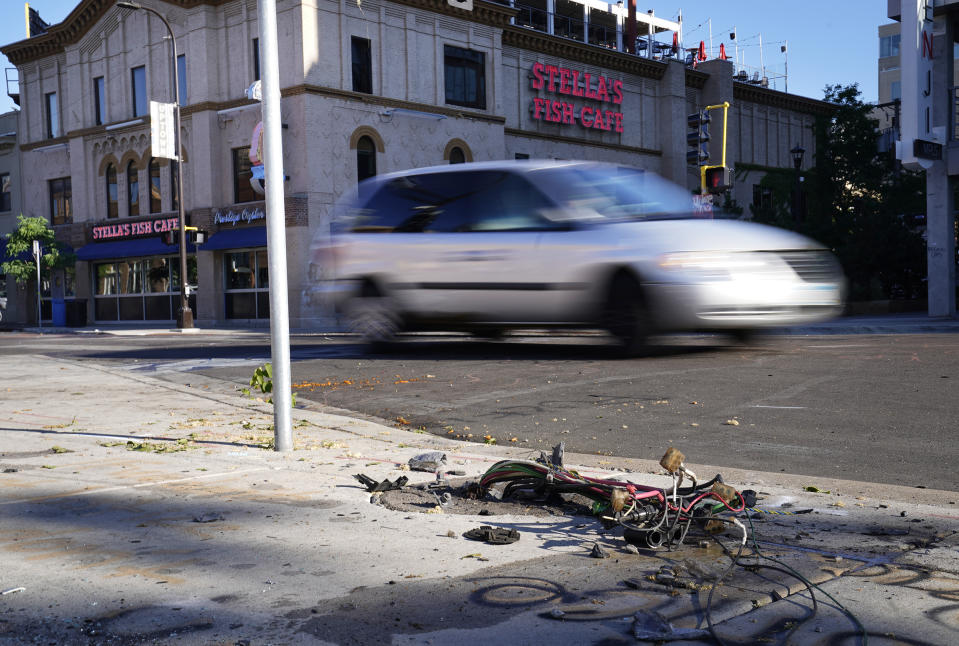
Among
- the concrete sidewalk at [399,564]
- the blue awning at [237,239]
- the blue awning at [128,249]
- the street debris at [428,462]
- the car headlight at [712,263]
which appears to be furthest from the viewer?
the blue awning at [128,249]

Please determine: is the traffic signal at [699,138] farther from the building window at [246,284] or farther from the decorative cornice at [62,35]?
the decorative cornice at [62,35]

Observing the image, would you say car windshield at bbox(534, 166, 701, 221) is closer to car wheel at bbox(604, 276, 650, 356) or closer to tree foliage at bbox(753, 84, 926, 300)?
car wheel at bbox(604, 276, 650, 356)

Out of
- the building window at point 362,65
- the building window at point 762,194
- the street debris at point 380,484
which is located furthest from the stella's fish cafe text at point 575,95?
the street debris at point 380,484

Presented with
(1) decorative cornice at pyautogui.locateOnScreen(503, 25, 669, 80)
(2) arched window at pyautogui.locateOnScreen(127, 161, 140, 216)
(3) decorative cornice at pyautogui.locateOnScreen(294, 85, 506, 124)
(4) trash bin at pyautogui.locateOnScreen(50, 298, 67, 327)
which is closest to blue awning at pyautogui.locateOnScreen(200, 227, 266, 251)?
(3) decorative cornice at pyautogui.locateOnScreen(294, 85, 506, 124)

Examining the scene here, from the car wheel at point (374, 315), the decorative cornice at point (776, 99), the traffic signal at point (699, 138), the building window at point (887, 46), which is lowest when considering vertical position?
the car wheel at point (374, 315)

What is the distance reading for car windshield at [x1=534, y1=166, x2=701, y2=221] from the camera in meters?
10.0

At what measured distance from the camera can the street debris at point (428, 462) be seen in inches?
203

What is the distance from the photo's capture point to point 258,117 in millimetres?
30688

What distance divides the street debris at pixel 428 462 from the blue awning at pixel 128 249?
28.8 metres

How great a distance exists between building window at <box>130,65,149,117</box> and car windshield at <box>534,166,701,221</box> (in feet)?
93.9

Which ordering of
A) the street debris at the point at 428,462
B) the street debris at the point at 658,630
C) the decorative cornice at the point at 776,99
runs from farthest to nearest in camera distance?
the decorative cornice at the point at 776,99, the street debris at the point at 428,462, the street debris at the point at 658,630

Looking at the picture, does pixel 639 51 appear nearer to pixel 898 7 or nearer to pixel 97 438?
pixel 898 7

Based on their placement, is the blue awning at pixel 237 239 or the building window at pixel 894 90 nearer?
Answer: the blue awning at pixel 237 239

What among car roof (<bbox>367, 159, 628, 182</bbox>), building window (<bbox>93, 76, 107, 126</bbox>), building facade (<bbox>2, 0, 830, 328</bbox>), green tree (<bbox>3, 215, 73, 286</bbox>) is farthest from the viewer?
building window (<bbox>93, 76, 107, 126</bbox>)
